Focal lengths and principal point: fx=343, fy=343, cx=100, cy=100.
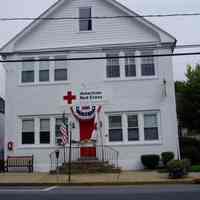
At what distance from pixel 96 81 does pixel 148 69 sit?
3.02m

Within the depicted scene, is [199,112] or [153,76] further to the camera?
[199,112]

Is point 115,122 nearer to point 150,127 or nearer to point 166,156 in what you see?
point 150,127

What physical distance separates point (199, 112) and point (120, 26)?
11.9 metres

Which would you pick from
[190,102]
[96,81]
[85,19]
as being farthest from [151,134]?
[190,102]

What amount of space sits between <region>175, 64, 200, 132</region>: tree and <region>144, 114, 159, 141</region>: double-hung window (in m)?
10.5

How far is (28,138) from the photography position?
19625 millimetres

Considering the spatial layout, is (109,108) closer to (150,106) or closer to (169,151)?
(150,106)

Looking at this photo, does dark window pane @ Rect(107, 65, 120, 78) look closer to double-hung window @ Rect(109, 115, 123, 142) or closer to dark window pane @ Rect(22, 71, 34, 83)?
double-hung window @ Rect(109, 115, 123, 142)

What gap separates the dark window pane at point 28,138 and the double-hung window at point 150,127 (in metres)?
6.40

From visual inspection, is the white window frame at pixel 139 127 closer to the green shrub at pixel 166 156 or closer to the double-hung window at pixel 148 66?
the green shrub at pixel 166 156

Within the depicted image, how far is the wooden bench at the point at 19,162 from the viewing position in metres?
18.9

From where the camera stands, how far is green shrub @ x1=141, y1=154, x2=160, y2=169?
1795 centimetres

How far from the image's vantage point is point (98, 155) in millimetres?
18797

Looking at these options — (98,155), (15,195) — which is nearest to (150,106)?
(98,155)
